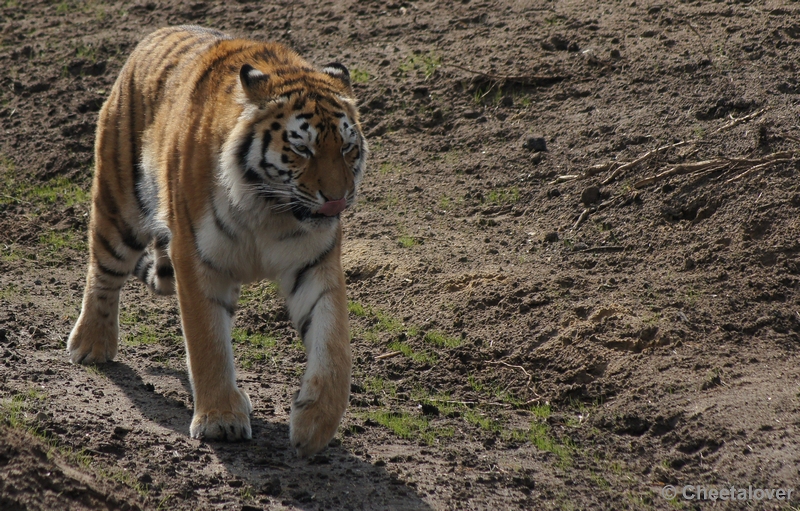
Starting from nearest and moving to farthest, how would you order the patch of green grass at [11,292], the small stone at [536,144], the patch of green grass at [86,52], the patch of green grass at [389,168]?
the patch of green grass at [11,292], the small stone at [536,144], the patch of green grass at [389,168], the patch of green grass at [86,52]

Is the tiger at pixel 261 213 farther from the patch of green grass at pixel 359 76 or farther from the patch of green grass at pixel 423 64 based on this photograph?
the patch of green grass at pixel 359 76

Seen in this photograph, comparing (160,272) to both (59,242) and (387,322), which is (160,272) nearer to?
(387,322)

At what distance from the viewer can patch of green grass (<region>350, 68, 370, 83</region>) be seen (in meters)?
8.24

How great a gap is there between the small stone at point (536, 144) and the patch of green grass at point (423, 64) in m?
1.52

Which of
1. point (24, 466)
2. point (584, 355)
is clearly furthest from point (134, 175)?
point (584, 355)

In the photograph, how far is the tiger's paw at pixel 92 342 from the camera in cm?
525

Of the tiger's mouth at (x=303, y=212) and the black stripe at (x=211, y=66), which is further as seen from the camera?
the black stripe at (x=211, y=66)

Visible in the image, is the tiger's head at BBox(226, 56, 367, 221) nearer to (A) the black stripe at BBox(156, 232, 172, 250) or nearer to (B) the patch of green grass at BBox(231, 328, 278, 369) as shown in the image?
(A) the black stripe at BBox(156, 232, 172, 250)

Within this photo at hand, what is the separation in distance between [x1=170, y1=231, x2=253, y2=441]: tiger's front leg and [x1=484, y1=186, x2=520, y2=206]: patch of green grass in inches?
108

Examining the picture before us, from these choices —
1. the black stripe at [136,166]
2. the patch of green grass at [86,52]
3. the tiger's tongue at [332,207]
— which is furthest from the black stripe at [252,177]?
the patch of green grass at [86,52]

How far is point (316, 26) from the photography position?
9.22 metres

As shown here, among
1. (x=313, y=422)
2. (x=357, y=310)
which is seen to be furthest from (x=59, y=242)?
(x=313, y=422)

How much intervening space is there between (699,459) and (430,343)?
1.91m

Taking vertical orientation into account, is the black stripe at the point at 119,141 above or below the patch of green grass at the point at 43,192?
above
